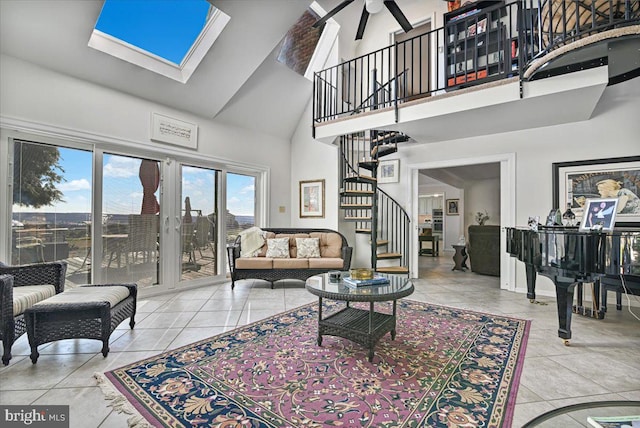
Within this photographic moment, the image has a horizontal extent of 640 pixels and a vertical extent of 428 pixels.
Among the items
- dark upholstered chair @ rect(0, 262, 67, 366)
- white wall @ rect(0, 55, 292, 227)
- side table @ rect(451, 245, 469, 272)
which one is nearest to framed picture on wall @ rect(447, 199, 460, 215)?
side table @ rect(451, 245, 469, 272)

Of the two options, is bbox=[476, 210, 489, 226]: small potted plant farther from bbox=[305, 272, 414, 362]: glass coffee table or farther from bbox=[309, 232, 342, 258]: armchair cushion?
bbox=[305, 272, 414, 362]: glass coffee table

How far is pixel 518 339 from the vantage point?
8.31ft

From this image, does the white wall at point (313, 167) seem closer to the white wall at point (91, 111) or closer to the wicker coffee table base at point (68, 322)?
the white wall at point (91, 111)

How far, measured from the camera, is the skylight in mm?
3213

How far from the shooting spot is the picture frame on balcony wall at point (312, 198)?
18.4 ft

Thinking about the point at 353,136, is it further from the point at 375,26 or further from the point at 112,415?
the point at 112,415

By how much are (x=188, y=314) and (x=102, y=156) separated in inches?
88.0

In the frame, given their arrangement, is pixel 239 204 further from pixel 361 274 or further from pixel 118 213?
pixel 361 274

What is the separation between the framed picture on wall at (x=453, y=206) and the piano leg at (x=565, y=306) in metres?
6.86

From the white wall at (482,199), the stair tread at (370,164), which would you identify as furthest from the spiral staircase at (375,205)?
the white wall at (482,199)

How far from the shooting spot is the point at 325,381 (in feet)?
6.11

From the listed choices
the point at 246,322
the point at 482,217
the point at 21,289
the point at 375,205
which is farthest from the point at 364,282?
the point at 482,217

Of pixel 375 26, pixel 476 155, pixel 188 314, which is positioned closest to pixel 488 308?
pixel 476 155

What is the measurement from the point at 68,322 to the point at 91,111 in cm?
248
